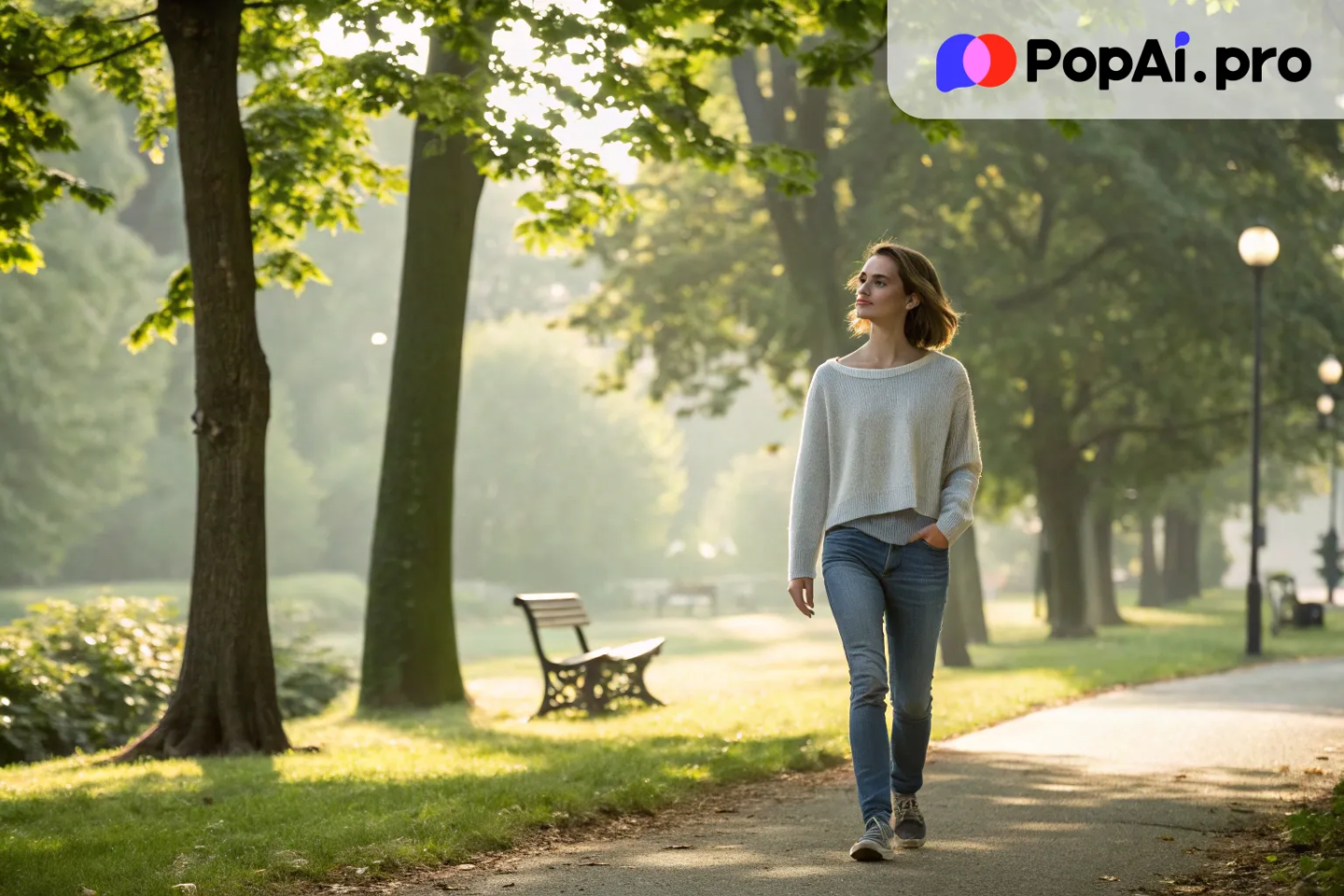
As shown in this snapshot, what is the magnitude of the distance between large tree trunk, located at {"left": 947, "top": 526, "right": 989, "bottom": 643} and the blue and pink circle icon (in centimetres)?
961

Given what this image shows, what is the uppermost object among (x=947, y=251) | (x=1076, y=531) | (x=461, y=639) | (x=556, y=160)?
(x=947, y=251)

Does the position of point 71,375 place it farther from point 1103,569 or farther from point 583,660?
point 583,660

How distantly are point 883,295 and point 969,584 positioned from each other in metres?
20.0

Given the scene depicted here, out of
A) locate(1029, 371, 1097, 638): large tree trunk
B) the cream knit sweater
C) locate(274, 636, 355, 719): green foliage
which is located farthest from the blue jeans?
locate(1029, 371, 1097, 638): large tree trunk

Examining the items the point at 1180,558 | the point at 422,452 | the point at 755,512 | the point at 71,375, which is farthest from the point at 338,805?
the point at 755,512

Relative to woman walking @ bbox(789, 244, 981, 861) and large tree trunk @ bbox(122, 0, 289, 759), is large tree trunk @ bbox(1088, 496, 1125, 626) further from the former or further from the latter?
woman walking @ bbox(789, 244, 981, 861)

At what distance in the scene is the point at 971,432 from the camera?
6012mm

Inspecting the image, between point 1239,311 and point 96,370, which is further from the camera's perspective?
point 96,370

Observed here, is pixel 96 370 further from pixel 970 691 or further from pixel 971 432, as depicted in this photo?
pixel 971 432

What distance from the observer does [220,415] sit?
10.3 m

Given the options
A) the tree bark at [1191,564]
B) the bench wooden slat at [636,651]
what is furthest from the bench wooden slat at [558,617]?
the tree bark at [1191,564]

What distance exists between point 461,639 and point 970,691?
909 inches

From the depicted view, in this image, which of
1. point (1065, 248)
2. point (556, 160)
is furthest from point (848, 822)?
point (1065, 248)

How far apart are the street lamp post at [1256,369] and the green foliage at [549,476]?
1144 inches
